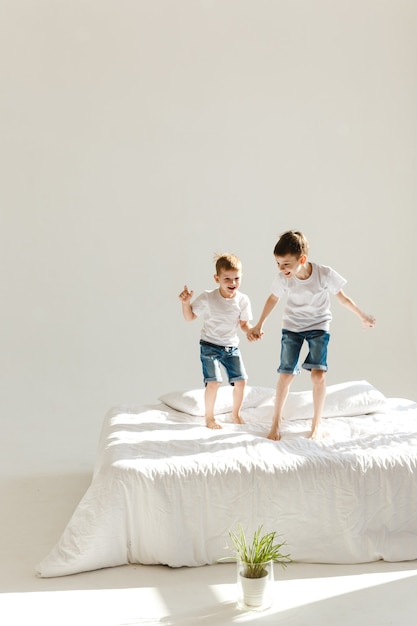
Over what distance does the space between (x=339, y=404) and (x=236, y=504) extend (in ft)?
3.55

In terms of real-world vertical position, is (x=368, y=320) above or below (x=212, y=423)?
above

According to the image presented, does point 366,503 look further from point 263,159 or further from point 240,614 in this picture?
point 263,159

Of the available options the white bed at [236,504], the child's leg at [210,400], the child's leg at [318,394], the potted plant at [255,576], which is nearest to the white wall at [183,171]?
the child's leg at [210,400]

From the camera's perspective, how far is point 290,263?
3.83 m

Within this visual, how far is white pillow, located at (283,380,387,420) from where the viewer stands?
4059 mm

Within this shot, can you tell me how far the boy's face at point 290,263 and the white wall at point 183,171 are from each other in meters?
2.12

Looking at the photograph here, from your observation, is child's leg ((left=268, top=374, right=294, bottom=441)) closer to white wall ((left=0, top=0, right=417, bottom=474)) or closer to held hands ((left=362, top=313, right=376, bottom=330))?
held hands ((left=362, top=313, right=376, bottom=330))

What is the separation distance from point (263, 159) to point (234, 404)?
9.20 ft

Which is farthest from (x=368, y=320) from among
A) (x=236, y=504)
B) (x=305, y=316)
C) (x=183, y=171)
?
(x=183, y=171)

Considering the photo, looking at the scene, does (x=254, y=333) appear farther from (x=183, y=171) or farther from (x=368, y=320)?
(x=183, y=171)

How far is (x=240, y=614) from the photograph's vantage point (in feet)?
9.06

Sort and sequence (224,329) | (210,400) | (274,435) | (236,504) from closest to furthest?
1. (236,504)
2. (274,435)
3. (210,400)
4. (224,329)

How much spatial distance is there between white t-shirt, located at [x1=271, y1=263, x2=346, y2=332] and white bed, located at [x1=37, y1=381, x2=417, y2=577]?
28.6 inches

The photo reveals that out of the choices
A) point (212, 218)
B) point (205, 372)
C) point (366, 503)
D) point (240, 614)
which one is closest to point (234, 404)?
point (205, 372)
